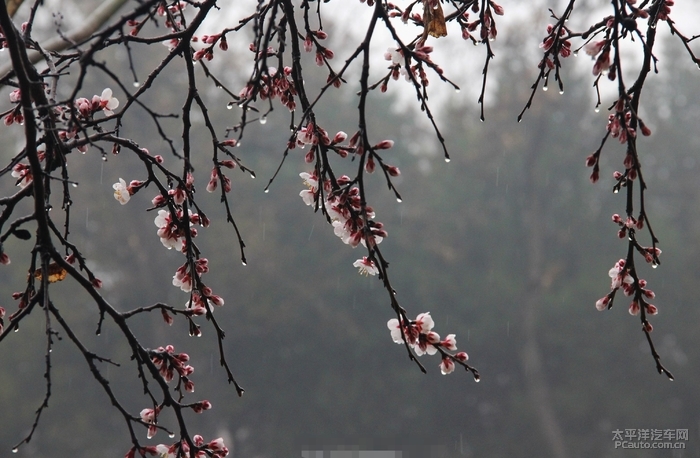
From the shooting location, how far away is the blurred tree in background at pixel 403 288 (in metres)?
10.8

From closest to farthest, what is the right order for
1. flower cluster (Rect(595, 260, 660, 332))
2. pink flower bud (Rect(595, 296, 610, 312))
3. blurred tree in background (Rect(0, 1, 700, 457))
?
flower cluster (Rect(595, 260, 660, 332)) < pink flower bud (Rect(595, 296, 610, 312)) < blurred tree in background (Rect(0, 1, 700, 457))

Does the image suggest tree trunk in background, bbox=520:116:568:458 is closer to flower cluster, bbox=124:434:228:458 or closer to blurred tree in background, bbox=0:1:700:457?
blurred tree in background, bbox=0:1:700:457

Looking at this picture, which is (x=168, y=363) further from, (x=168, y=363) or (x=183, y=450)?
(x=183, y=450)

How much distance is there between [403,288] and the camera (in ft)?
38.8

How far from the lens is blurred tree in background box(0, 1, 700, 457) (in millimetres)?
10836

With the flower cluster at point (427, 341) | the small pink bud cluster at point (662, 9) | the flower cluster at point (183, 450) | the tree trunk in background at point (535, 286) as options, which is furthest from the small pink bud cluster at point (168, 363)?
the tree trunk in background at point (535, 286)

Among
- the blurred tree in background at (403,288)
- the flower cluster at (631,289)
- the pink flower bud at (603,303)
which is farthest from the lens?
the blurred tree in background at (403,288)

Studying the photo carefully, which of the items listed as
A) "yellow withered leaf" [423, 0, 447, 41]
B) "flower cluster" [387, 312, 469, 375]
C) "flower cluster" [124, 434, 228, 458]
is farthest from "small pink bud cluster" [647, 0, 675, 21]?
"flower cluster" [124, 434, 228, 458]

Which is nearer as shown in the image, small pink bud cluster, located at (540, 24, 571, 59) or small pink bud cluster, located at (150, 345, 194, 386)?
small pink bud cluster, located at (150, 345, 194, 386)

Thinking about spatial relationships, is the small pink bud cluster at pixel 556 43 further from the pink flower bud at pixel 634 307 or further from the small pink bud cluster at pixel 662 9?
the pink flower bud at pixel 634 307

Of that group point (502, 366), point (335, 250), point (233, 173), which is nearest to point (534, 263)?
point (502, 366)

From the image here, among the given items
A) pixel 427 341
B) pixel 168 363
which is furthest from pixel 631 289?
pixel 168 363

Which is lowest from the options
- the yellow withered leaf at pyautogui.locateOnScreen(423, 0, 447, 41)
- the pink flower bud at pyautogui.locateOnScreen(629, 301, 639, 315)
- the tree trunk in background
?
the pink flower bud at pyautogui.locateOnScreen(629, 301, 639, 315)

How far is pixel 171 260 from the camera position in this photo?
12656 millimetres
